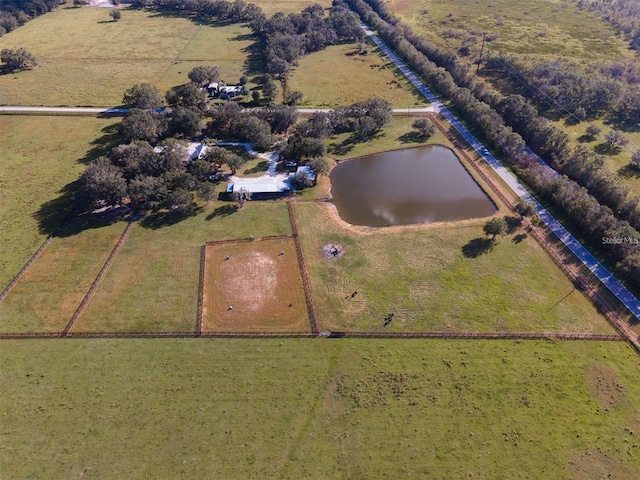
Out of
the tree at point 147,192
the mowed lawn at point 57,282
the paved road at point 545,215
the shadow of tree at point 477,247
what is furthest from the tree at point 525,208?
the mowed lawn at point 57,282

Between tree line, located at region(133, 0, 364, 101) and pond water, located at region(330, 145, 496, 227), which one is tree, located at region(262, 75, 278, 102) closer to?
tree line, located at region(133, 0, 364, 101)

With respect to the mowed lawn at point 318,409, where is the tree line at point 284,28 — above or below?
above

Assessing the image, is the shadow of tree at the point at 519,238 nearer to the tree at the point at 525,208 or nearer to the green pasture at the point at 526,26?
the tree at the point at 525,208


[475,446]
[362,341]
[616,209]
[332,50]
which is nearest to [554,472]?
[475,446]

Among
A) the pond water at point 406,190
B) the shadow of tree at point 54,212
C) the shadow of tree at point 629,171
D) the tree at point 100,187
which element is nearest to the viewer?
the shadow of tree at point 54,212

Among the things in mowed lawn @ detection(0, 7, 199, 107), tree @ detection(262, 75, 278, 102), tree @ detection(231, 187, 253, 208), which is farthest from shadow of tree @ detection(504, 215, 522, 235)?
mowed lawn @ detection(0, 7, 199, 107)

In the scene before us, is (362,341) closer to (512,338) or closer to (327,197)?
(512,338)
